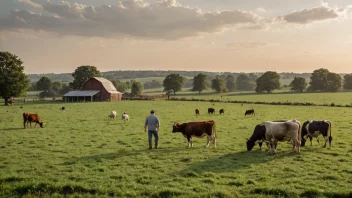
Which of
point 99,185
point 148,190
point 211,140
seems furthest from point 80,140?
point 148,190

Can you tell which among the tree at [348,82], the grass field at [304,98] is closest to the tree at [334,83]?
the tree at [348,82]

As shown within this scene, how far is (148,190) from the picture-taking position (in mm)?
8633

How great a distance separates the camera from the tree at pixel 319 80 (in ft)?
333

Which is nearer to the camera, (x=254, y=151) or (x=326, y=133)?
(x=254, y=151)

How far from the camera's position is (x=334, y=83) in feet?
326

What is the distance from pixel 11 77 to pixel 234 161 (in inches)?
2115

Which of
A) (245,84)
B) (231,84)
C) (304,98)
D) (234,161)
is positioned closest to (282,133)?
(234,161)

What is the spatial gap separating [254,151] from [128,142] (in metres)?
7.26

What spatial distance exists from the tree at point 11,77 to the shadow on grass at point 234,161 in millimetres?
51822

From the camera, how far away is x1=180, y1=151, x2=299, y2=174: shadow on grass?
1109 centimetres

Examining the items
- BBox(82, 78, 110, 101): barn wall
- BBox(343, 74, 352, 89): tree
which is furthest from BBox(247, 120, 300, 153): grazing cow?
BBox(343, 74, 352, 89): tree

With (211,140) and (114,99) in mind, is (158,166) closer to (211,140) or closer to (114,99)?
(211,140)

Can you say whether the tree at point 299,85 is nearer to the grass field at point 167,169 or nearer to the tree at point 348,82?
the tree at point 348,82

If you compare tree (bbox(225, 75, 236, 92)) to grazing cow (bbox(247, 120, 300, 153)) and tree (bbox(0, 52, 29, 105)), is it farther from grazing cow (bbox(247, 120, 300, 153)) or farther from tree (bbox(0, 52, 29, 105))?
grazing cow (bbox(247, 120, 300, 153))
